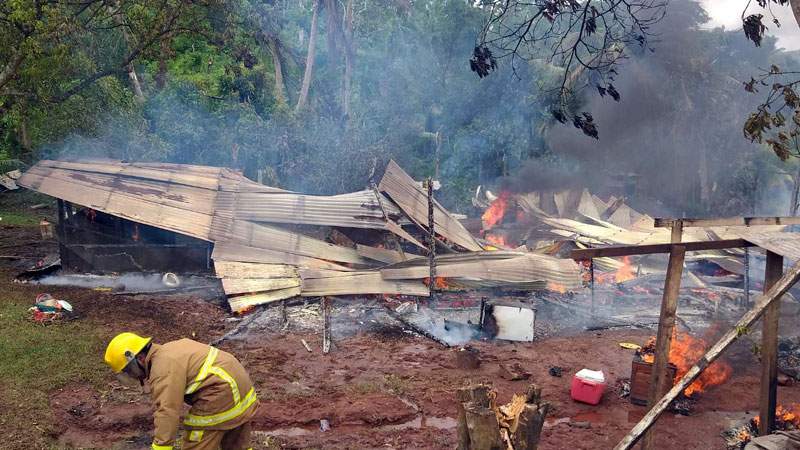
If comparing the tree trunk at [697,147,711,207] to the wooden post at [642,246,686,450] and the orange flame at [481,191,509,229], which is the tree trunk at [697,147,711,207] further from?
the wooden post at [642,246,686,450]

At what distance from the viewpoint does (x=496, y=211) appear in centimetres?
2269

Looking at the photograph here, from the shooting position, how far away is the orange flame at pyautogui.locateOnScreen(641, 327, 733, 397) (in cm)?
770

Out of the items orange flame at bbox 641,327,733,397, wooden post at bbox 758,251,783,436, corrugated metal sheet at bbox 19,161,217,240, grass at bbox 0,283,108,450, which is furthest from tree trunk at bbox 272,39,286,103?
wooden post at bbox 758,251,783,436

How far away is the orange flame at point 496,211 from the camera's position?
22.3 metres

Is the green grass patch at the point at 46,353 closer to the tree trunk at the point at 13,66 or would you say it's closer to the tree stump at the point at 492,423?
the tree trunk at the point at 13,66

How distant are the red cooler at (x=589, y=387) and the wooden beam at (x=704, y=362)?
2.83 metres

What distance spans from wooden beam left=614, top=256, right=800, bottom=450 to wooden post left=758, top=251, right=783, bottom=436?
1.14 m

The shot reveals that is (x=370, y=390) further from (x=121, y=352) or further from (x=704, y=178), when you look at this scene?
(x=704, y=178)

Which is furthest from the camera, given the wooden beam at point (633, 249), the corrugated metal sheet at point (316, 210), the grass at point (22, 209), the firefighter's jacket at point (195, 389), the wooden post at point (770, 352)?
the grass at point (22, 209)

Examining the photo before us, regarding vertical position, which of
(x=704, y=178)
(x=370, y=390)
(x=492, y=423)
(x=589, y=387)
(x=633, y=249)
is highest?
(x=704, y=178)

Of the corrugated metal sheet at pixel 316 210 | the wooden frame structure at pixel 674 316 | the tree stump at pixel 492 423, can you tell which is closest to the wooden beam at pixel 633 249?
the wooden frame structure at pixel 674 316

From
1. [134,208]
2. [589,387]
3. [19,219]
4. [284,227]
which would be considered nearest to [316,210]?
[284,227]

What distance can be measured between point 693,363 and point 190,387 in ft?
23.2

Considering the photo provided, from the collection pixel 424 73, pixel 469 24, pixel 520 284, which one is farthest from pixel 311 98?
pixel 520 284
